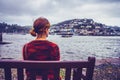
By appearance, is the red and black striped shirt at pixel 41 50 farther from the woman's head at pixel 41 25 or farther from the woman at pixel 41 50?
the woman's head at pixel 41 25

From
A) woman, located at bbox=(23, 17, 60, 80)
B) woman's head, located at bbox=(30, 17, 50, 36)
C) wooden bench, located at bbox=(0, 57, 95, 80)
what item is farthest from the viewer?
woman's head, located at bbox=(30, 17, 50, 36)

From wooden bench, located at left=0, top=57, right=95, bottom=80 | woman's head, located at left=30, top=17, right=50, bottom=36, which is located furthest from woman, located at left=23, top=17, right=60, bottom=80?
wooden bench, located at left=0, top=57, right=95, bottom=80

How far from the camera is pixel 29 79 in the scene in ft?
10.1

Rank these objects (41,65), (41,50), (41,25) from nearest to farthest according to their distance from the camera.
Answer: (41,65) → (41,50) → (41,25)

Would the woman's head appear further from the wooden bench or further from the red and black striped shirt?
the wooden bench

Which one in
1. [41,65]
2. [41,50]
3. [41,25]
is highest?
[41,25]

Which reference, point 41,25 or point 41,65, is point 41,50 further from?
point 41,25

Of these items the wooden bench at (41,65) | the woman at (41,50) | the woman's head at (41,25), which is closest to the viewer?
the wooden bench at (41,65)

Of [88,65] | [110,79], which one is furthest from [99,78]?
[88,65]

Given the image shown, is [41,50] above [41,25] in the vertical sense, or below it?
below

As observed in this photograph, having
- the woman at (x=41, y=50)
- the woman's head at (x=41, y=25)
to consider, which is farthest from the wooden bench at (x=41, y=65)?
the woman's head at (x=41, y=25)

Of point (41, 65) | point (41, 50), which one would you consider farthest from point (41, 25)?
point (41, 65)

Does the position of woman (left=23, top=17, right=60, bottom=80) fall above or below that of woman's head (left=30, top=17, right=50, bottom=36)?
below

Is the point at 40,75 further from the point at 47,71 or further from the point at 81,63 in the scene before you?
the point at 81,63
